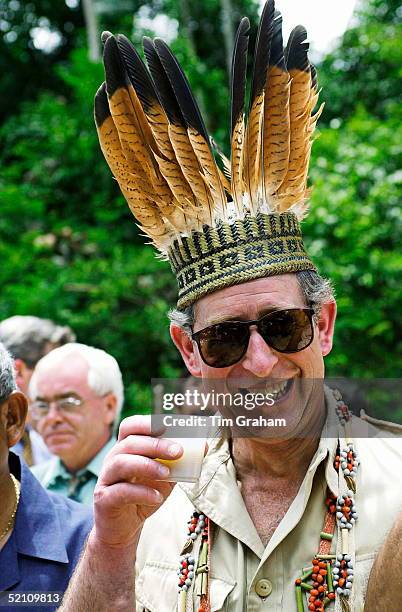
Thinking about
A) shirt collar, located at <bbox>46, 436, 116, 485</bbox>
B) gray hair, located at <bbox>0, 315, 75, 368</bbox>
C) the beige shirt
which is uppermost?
gray hair, located at <bbox>0, 315, 75, 368</bbox>

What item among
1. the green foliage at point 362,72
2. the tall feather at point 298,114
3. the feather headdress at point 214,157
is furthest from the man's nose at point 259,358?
the green foliage at point 362,72

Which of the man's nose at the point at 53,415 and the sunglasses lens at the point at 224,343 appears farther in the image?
the man's nose at the point at 53,415

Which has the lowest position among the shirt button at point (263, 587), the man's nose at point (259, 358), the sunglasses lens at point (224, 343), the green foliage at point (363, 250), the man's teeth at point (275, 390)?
the shirt button at point (263, 587)

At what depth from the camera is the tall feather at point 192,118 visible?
2168mm

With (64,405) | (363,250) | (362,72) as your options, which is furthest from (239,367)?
(362,72)

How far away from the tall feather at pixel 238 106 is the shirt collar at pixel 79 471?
6.85 feet

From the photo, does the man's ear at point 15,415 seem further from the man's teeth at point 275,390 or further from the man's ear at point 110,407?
the man's ear at point 110,407

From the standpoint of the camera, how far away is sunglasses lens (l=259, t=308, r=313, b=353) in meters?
2.02

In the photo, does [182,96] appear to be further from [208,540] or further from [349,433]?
[208,540]

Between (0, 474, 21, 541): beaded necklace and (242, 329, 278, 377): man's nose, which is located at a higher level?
(242, 329, 278, 377): man's nose

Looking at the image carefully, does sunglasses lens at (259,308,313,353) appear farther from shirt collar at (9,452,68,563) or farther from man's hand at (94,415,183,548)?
shirt collar at (9,452,68,563)

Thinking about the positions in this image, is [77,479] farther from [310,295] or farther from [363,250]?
[363,250]

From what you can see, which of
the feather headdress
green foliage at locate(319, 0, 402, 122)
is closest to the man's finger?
the feather headdress

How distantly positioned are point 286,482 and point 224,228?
77 cm
